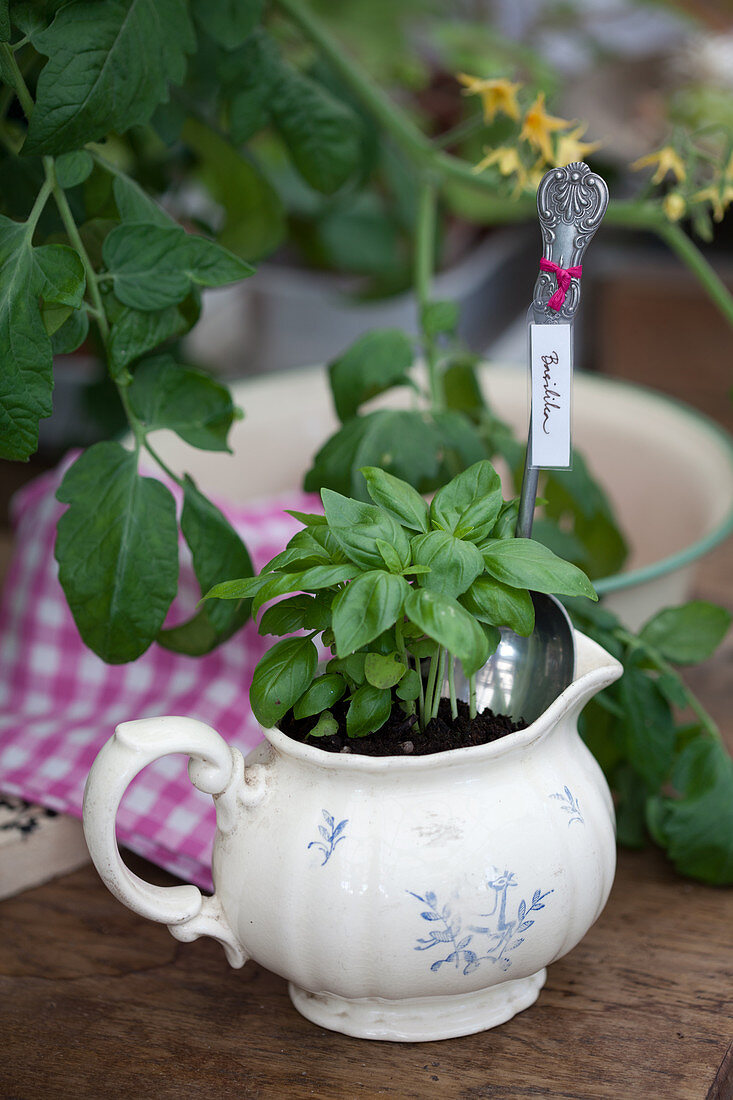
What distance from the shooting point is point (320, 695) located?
1.52 ft

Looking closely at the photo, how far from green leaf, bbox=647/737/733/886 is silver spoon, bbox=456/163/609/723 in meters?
0.14

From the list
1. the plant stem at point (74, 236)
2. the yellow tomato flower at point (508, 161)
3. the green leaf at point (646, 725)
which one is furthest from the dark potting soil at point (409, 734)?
the yellow tomato flower at point (508, 161)

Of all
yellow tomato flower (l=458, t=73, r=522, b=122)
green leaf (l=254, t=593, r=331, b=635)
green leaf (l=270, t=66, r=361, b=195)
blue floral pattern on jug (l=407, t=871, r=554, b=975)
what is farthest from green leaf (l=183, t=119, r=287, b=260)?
blue floral pattern on jug (l=407, t=871, r=554, b=975)

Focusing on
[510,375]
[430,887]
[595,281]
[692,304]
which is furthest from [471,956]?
[595,281]

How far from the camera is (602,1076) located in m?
0.48

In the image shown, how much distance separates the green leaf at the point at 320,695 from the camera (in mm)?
461

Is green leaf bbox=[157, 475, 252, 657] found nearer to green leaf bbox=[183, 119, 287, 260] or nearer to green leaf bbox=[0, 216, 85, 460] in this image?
green leaf bbox=[0, 216, 85, 460]

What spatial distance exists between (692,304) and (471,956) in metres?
1.22

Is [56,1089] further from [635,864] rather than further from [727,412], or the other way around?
[727,412]

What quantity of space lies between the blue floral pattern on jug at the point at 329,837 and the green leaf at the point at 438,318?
338 millimetres

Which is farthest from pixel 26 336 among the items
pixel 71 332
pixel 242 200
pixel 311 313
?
pixel 311 313

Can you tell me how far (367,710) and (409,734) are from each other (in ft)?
0.11

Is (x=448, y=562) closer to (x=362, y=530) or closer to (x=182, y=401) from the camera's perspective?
(x=362, y=530)

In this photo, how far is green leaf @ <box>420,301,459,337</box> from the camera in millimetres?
673
